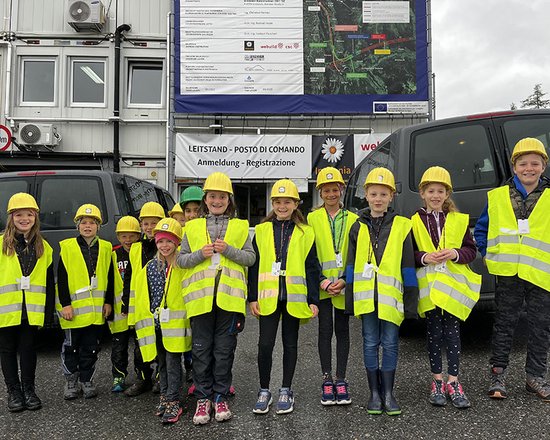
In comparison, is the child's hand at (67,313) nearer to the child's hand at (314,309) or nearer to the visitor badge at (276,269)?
the visitor badge at (276,269)

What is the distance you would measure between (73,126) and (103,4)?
9.93 feet

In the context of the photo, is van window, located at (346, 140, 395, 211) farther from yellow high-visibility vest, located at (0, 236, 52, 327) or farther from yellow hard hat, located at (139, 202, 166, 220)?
yellow high-visibility vest, located at (0, 236, 52, 327)

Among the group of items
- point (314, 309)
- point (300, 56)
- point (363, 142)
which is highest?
point (300, 56)

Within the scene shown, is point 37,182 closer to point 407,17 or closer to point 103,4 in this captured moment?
point 103,4

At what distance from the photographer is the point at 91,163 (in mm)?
11250

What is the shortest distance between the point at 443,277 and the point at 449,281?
0.05 m

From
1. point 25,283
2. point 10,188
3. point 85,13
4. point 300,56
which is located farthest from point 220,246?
point 85,13

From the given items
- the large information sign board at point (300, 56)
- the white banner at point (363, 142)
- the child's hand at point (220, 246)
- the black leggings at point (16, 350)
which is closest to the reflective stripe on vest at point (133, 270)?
the black leggings at point (16, 350)

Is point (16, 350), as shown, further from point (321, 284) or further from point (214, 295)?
point (321, 284)

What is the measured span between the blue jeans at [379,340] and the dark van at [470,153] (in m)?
1.23

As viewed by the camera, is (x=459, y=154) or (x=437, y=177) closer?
(x=437, y=177)

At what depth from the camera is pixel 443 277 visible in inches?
137

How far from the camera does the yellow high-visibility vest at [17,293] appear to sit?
11.8 ft

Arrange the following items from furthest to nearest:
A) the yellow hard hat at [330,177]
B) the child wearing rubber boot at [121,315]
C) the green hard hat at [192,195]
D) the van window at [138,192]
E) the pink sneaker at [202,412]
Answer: the van window at [138,192], the green hard hat at [192,195], the child wearing rubber boot at [121,315], the yellow hard hat at [330,177], the pink sneaker at [202,412]
